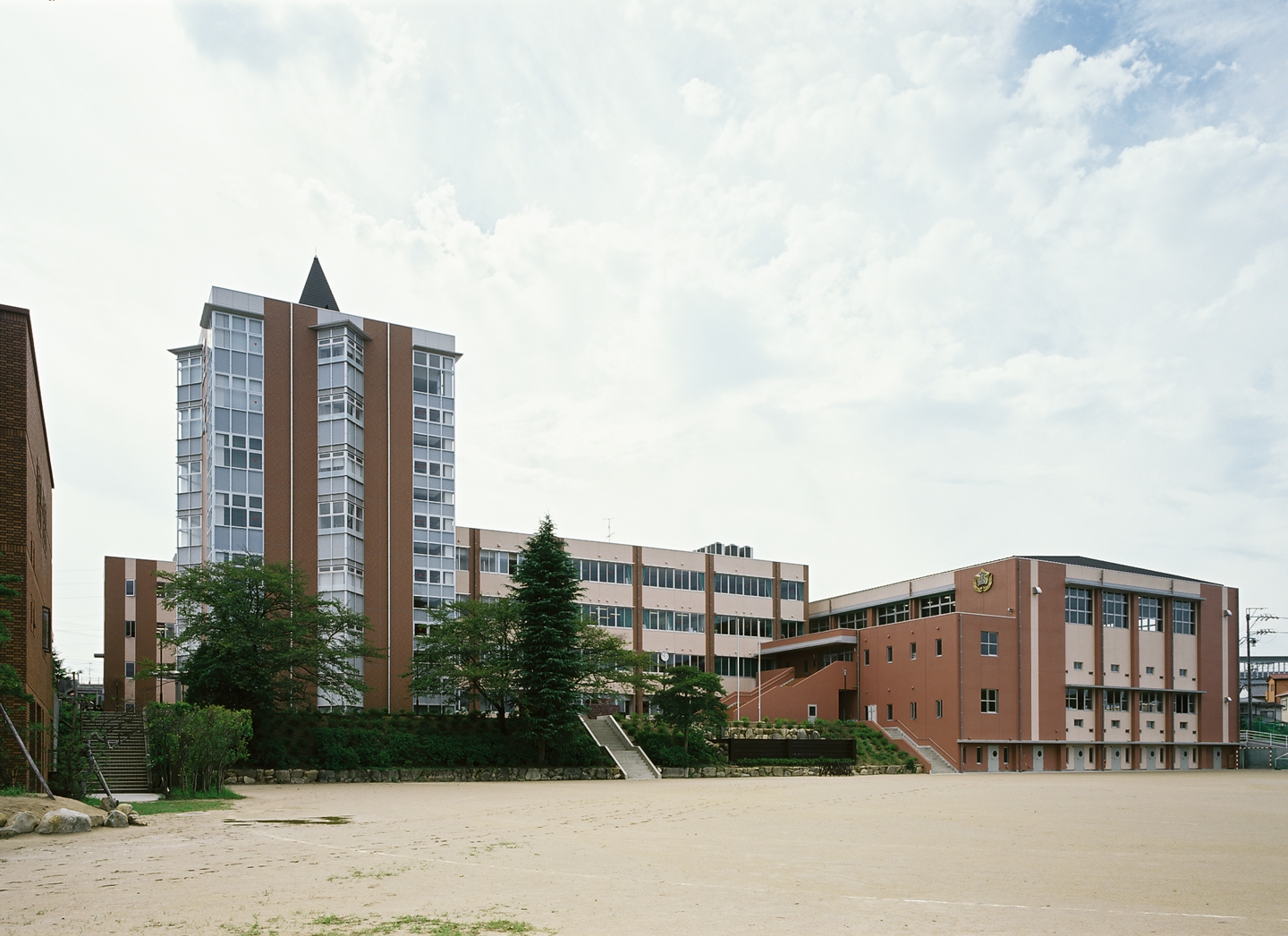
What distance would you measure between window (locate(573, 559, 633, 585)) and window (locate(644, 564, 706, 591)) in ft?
0.87

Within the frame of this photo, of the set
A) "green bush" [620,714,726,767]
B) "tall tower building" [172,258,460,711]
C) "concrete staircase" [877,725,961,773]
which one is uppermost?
"tall tower building" [172,258,460,711]

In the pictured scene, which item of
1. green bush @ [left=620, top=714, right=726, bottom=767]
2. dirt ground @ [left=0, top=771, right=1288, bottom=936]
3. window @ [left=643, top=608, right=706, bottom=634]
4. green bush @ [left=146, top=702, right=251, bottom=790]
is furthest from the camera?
window @ [left=643, top=608, right=706, bottom=634]

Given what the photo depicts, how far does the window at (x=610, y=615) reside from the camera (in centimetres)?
7419

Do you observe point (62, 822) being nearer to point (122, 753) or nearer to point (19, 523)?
point (19, 523)

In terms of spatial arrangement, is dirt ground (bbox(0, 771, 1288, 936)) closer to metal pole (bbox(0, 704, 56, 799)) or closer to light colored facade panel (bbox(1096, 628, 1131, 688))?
metal pole (bbox(0, 704, 56, 799))

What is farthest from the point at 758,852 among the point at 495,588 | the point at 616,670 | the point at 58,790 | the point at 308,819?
the point at 495,588

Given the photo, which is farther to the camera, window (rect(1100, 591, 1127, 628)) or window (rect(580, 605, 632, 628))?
window (rect(580, 605, 632, 628))

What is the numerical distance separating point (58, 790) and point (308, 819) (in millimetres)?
9631

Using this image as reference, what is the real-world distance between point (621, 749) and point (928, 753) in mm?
19744

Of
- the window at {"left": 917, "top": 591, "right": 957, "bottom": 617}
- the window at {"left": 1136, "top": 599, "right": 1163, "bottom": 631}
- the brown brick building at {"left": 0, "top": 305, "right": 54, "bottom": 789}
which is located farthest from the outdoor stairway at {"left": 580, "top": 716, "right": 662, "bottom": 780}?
the window at {"left": 1136, "top": 599, "right": 1163, "bottom": 631}

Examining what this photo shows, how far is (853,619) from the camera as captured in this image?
266 feet

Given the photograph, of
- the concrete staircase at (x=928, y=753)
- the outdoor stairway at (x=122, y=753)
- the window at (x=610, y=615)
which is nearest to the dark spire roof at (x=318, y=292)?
the window at (x=610, y=615)

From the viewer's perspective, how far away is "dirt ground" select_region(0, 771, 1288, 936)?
1157 cm

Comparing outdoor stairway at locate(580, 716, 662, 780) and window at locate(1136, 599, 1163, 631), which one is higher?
window at locate(1136, 599, 1163, 631)
